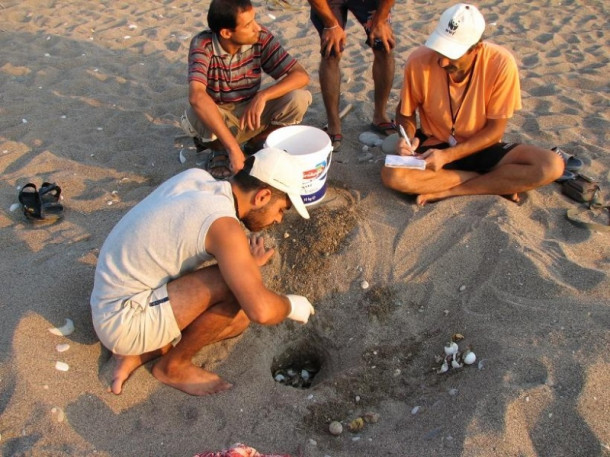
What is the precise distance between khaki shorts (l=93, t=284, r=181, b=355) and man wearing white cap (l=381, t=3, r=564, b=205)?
1572 mm

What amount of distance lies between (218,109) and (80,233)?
107cm

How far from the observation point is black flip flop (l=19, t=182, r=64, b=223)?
3.20 metres

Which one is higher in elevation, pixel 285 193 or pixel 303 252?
pixel 285 193

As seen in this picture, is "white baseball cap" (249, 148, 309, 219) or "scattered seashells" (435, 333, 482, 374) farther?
"scattered seashells" (435, 333, 482, 374)

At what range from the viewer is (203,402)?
2326 mm

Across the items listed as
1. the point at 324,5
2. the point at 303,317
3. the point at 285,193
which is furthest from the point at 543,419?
the point at 324,5

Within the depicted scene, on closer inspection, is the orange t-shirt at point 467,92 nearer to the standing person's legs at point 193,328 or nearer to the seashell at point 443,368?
the seashell at point 443,368

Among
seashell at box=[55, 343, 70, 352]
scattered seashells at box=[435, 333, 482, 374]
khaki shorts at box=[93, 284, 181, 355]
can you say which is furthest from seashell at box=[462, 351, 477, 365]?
seashell at box=[55, 343, 70, 352]

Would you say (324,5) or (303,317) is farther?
(324,5)

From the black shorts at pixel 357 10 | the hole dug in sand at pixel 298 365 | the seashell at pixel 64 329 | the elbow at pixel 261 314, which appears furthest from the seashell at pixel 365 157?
the seashell at pixel 64 329

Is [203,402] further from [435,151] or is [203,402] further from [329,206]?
[435,151]

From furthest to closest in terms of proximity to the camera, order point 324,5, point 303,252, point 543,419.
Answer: point 324,5 < point 303,252 < point 543,419

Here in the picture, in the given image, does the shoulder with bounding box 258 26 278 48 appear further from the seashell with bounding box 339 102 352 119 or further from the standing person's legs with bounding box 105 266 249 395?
the standing person's legs with bounding box 105 266 249 395

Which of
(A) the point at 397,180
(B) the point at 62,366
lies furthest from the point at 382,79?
(B) the point at 62,366
